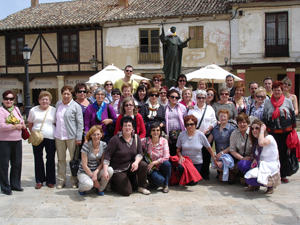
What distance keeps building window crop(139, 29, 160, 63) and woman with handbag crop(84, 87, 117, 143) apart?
1465 cm

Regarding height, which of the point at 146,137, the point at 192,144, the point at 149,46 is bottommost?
the point at 192,144

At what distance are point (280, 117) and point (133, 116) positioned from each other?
8.63ft

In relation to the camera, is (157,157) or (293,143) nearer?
(157,157)

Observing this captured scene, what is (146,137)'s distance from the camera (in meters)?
5.53

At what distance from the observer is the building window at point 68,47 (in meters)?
20.9

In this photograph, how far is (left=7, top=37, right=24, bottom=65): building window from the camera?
21797 millimetres

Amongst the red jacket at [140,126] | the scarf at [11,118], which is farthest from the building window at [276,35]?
the scarf at [11,118]

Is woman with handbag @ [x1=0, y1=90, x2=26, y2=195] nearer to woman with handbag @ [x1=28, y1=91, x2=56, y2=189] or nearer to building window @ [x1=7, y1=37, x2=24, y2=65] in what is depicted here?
woman with handbag @ [x1=28, y1=91, x2=56, y2=189]

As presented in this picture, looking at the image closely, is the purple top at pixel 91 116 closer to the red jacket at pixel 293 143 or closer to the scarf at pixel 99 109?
the scarf at pixel 99 109

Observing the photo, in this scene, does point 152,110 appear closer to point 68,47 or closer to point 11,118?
point 11,118

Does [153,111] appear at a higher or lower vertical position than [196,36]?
lower

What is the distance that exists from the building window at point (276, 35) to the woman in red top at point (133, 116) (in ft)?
50.3

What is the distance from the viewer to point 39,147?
543 centimetres

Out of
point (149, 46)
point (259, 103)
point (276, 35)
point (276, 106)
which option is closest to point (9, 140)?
point (259, 103)
